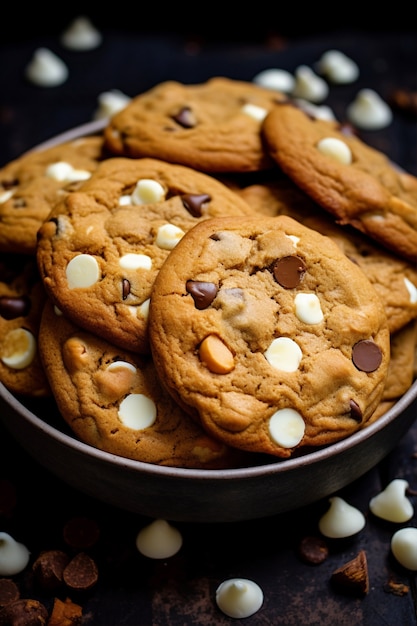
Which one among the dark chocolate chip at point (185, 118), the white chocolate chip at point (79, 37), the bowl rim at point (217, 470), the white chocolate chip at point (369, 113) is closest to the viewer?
the bowl rim at point (217, 470)

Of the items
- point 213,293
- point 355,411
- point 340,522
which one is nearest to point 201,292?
point 213,293

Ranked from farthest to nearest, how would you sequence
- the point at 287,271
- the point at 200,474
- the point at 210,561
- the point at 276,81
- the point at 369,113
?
1. the point at 276,81
2. the point at 369,113
3. the point at 210,561
4. the point at 287,271
5. the point at 200,474

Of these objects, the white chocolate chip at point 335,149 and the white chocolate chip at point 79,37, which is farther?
the white chocolate chip at point 79,37

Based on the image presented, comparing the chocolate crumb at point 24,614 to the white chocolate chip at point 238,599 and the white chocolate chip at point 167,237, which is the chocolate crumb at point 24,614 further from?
the white chocolate chip at point 167,237

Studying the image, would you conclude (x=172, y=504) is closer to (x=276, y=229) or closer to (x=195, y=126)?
(x=276, y=229)

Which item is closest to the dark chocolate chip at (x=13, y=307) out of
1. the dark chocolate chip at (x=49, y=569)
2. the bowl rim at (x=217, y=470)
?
the bowl rim at (x=217, y=470)

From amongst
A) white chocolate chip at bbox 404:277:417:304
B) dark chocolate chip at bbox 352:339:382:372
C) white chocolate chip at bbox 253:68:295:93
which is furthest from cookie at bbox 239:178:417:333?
white chocolate chip at bbox 253:68:295:93

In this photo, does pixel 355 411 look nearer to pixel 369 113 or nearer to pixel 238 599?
pixel 238 599

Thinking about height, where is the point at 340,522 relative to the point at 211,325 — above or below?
below
